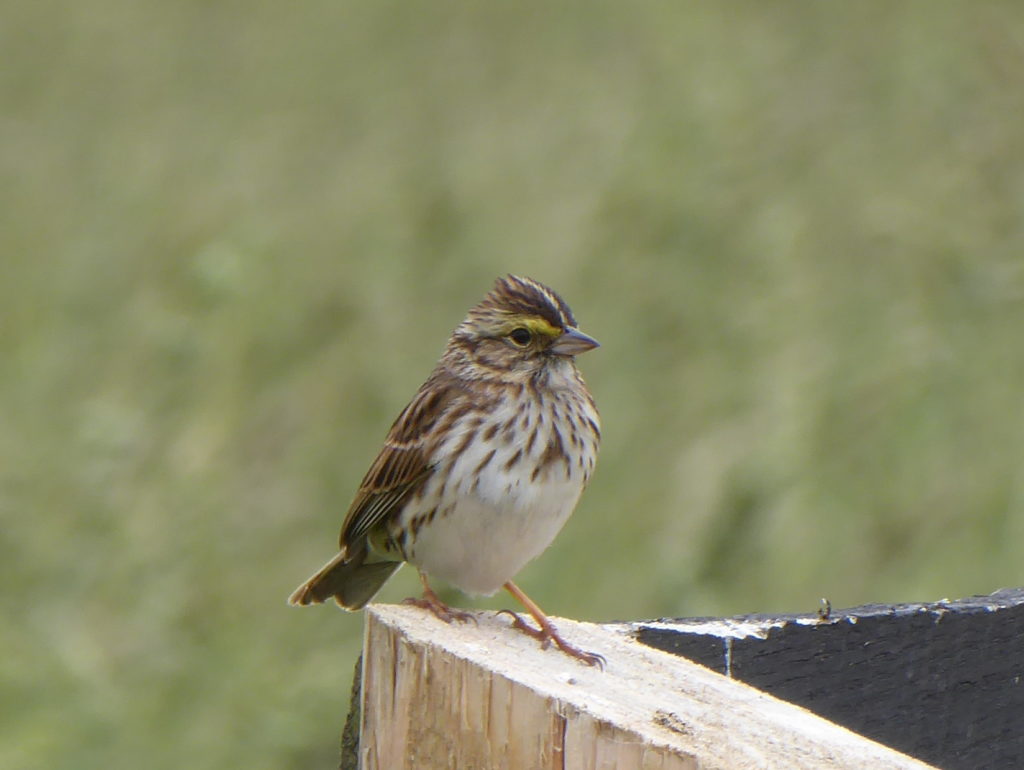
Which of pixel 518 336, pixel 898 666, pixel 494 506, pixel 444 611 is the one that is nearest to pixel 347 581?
pixel 494 506

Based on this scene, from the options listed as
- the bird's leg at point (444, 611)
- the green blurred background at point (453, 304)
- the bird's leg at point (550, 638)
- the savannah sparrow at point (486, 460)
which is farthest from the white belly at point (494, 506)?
the green blurred background at point (453, 304)

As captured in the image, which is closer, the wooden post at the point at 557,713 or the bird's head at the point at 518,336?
the wooden post at the point at 557,713

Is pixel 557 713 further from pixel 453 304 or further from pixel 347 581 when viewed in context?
pixel 453 304

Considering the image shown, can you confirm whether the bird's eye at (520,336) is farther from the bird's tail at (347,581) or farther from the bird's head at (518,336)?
the bird's tail at (347,581)

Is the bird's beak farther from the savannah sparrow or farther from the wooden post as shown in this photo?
the wooden post

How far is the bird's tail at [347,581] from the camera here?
322 cm

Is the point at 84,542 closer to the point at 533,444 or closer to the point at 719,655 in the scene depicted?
the point at 533,444

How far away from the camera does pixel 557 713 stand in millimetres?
1685

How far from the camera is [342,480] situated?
531 cm

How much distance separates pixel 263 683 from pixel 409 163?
6.66ft

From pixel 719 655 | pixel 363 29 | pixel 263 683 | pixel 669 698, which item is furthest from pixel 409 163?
pixel 669 698

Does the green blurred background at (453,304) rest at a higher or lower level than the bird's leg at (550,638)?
A: higher

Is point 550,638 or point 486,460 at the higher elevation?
point 486,460

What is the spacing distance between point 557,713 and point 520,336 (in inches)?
60.9
